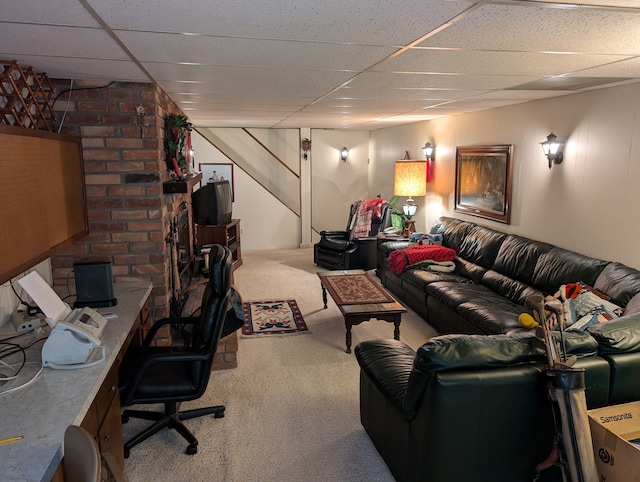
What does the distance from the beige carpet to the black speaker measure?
825mm

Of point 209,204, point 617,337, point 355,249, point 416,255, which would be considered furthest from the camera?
point 355,249

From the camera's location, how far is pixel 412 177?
632 cm

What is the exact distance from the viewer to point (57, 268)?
3133 mm

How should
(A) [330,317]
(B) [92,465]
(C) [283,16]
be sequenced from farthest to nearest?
(A) [330,317] < (C) [283,16] < (B) [92,465]

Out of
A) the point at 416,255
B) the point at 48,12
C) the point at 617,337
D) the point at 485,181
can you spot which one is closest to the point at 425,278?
the point at 416,255

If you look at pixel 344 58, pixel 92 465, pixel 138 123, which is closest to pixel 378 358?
pixel 344 58

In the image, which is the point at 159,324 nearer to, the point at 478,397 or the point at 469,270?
the point at 478,397

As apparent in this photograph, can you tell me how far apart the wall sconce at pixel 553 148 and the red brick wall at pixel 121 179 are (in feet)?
10.5

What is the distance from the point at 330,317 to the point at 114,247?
2333 millimetres

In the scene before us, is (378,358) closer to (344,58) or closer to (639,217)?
(344,58)

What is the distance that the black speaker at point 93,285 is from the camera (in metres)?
2.65

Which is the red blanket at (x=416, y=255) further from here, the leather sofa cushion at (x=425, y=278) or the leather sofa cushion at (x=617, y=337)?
the leather sofa cushion at (x=617, y=337)

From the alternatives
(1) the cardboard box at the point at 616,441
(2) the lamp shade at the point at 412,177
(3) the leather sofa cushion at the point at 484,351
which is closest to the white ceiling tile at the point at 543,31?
(3) the leather sofa cushion at the point at 484,351

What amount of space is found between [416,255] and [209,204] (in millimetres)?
2755
